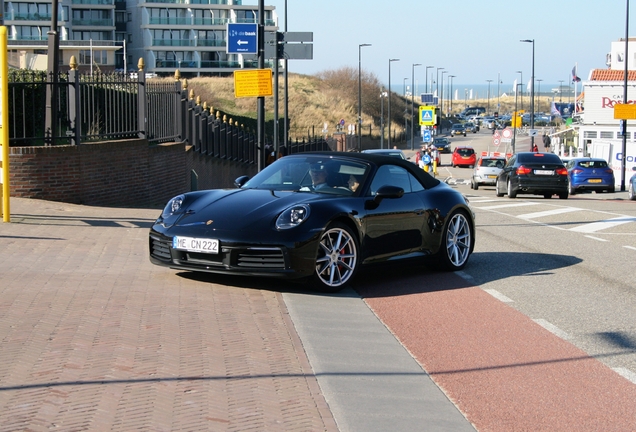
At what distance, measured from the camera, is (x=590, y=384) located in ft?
19.0

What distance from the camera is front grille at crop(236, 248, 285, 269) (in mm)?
8383

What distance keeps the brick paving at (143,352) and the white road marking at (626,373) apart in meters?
2.08

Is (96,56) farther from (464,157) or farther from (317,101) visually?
(464,157)

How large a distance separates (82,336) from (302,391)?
1.79 meters

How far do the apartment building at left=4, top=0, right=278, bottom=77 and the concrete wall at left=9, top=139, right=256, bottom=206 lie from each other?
73.4m

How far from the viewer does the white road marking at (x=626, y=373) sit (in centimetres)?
595

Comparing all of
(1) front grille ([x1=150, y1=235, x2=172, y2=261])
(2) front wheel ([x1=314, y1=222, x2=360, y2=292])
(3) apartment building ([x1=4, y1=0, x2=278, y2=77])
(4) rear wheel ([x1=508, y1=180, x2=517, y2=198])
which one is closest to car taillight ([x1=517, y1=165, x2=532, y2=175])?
(4) rear wheel ([x1=508, y1=180, x2=517, y2=198])

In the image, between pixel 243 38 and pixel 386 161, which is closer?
pixel 386 161

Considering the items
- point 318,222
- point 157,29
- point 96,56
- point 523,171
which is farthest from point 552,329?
point 157,29

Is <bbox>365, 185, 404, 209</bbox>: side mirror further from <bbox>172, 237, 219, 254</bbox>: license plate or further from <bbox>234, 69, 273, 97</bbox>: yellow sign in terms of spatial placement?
<bbox>234, 69, 273, 97</bbox>: yellow sign

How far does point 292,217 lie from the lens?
28.1 feet

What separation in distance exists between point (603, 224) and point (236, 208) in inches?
398

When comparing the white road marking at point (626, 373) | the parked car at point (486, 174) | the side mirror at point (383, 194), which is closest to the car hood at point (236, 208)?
the side mirror at point (383, 194)

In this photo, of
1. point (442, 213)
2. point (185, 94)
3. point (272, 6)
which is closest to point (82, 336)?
point (442, 213)
